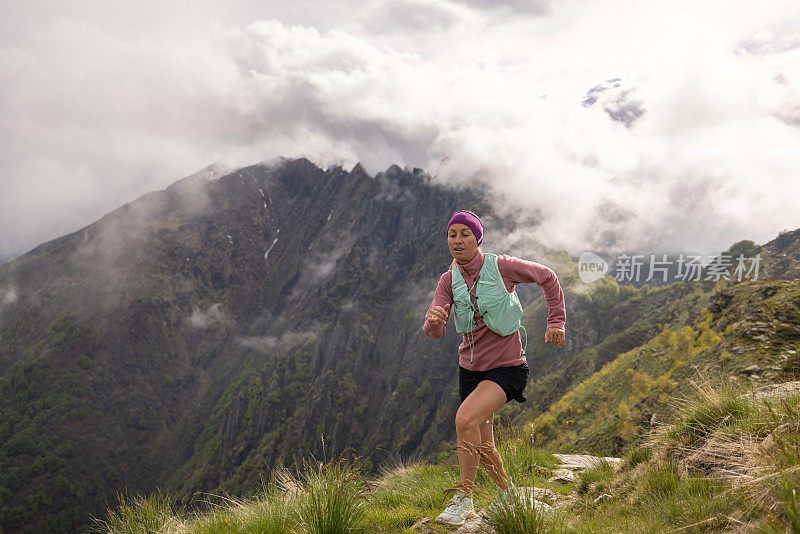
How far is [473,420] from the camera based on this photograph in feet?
14.1

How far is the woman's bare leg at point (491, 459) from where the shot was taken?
13.7 feet

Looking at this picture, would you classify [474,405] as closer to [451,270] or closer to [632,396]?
[451,270]

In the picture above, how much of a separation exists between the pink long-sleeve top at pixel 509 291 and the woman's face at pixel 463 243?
92 millimetres

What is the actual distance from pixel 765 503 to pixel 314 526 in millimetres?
3599

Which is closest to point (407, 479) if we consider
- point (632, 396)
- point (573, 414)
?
point (632, 396)

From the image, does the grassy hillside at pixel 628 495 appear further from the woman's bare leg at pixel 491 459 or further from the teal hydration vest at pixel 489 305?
the teal hydration vest at pixel 489 305

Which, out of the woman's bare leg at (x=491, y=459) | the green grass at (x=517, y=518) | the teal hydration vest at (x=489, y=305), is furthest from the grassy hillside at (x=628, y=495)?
the teal hydration vest at (x=489, y=305)

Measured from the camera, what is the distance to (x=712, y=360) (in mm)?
10914

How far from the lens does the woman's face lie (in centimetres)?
494

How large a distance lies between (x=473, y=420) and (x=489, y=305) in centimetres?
129

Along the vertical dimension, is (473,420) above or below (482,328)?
below

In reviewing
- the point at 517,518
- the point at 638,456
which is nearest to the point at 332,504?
the point at 517,518

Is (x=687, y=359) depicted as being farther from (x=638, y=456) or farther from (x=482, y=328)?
(x=482, y=328)

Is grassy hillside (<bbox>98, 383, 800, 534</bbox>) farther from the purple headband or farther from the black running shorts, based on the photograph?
the purple headband
